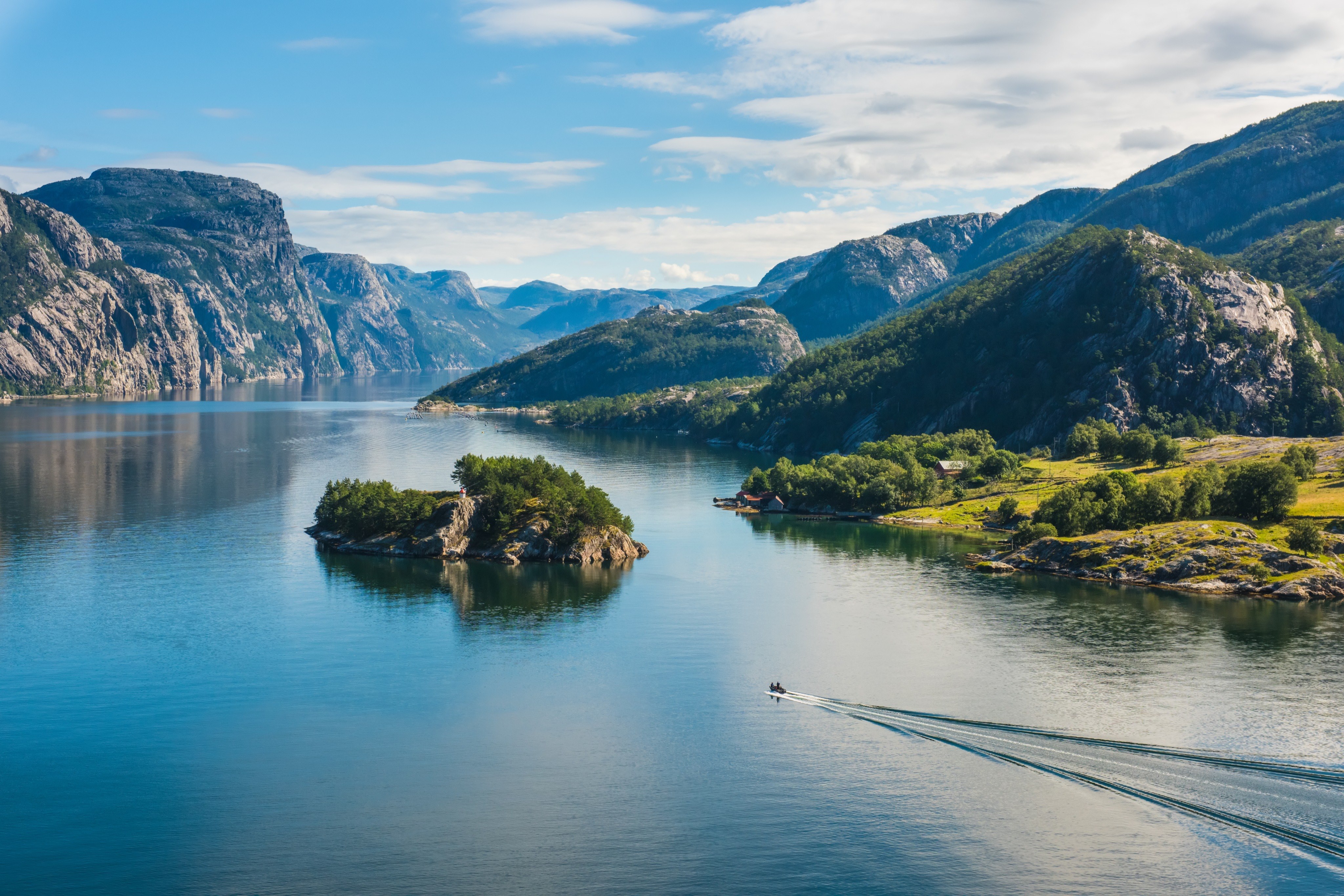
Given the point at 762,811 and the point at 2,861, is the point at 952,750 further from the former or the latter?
the point at 2,861

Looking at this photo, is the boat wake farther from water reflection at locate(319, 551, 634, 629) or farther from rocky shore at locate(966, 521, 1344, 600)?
rocky shore at locate(966, 521, 1344, 600)

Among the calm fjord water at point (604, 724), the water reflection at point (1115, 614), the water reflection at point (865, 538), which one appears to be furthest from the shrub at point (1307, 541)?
the water reflection at point (865, 538)

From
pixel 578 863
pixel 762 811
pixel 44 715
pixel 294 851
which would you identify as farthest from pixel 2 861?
pixel 762 811

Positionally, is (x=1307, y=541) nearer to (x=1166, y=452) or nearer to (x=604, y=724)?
(x=1166, y=452)

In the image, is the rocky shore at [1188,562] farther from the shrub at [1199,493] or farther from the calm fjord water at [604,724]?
the calm fjord water at [604,724]

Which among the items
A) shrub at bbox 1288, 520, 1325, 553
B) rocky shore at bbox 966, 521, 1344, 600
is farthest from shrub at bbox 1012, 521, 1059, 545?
shrub at bbox 1288, 520, 1325, 553

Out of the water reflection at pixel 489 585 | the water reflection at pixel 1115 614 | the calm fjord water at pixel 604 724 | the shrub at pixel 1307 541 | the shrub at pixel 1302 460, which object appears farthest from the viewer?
the shrub at pixel 1302 460
